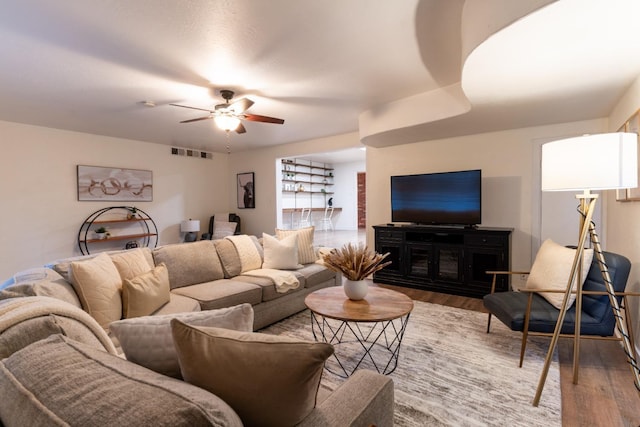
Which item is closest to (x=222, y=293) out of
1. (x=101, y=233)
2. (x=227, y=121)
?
(x=227, y=121)

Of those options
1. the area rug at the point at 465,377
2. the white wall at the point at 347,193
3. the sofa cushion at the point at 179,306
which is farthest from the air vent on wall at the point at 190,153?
the white wall at the point at 347,193

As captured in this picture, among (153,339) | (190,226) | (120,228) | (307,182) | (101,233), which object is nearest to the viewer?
(153,339)

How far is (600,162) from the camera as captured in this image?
168 cm

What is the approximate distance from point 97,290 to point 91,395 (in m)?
1.69

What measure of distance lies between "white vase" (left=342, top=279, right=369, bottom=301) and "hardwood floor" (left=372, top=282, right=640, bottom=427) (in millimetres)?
1306

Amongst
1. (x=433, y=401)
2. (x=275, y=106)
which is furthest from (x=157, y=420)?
(x=275, y=106)

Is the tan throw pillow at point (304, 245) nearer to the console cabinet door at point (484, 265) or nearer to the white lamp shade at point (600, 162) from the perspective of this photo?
the console cabinet door at point (484, 265)

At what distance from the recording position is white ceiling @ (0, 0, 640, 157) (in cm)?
194

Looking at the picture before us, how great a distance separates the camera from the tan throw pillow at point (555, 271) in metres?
2.34

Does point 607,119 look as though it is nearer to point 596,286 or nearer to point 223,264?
point 596,286

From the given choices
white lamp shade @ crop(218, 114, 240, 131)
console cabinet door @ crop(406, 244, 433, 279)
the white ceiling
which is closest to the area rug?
console cabinet door @ crop(406, 244, 433, 279)

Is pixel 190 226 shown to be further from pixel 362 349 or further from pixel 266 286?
pixel 362 349

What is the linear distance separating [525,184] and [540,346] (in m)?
2.17

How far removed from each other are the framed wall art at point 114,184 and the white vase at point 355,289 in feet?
16.9
